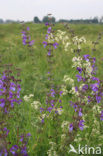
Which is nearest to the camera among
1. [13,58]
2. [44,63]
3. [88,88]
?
[88,88]

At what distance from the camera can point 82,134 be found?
274 cm

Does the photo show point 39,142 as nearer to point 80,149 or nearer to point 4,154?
point 80,149

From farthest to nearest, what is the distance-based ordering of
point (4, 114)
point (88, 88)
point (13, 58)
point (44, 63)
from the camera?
point (13, 58) → point (44, 63) → point (88, 88) → point (4, 114)

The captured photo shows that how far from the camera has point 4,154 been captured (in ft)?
5.81

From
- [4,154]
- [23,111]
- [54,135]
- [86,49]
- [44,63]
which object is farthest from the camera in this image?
[86,49]

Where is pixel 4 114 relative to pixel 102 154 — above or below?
above

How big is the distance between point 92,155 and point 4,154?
3.63 feet

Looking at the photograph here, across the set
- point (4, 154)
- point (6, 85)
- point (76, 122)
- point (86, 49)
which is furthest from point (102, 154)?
point (86, 49)

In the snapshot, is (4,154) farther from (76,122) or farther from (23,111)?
(23,111)

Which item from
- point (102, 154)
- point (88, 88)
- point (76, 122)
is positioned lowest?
point (102, 154)

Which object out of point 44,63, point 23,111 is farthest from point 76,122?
point 44,63

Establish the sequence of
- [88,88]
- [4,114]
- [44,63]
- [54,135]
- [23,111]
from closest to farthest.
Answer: [4,114] → [88,88] → [54,135] → [23,111] → [44,63]

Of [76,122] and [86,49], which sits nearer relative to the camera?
[76,122]

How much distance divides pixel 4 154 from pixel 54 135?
1.02 metres
